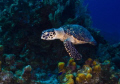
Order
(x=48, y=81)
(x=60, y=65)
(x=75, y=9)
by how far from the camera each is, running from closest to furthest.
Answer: (x=60, y=65), (x=48, y=81), (x=75, y=9)

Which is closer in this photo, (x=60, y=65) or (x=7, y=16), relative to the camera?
(x=60, y=65)

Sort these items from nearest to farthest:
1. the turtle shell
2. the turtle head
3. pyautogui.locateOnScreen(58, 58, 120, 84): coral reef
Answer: pyautogui.locateOnScreen(58, 58, 120, 84): coral reef → the turtle head → the turtle shell

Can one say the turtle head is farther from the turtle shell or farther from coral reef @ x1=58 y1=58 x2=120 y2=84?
coral reef @ x1=58 y1=58 x2=120 y2=84

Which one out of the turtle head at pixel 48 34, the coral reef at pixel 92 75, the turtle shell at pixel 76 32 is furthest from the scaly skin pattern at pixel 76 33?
the coral reef at pixel 92 75

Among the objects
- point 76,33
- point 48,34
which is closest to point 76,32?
point 76,33

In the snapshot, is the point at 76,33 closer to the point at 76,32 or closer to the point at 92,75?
the point at 76,32

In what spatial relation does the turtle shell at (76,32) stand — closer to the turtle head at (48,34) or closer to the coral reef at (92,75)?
the turtle head at (48,34)

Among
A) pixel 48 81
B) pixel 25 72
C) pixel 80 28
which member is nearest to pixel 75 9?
pixel 80 28

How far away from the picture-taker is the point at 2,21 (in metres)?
4.29

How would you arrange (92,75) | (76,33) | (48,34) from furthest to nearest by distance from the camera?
(76,33) → (48,34) → (92,75)

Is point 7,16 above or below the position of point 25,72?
above

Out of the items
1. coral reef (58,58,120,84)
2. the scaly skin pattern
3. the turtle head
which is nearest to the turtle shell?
the scaly skin pattern

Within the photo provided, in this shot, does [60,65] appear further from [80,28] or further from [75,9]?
[75,9]

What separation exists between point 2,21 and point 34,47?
165cm
